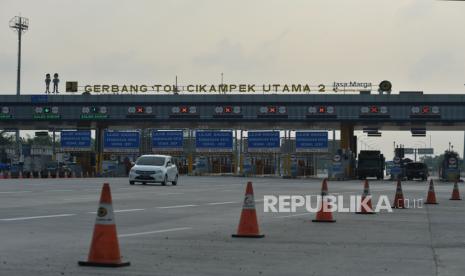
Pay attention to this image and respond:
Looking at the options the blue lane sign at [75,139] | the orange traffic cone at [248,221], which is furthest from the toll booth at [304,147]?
the orange traffic cone at [248,221]

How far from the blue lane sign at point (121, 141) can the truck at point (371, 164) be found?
66.9 feet

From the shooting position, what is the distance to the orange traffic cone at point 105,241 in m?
9.77

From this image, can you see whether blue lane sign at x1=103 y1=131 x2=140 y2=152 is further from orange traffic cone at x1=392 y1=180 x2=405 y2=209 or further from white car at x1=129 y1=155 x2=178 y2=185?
orange traffic cone at x1=392 y1=180 x2=405 y2=209

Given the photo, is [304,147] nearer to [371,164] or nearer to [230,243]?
[371,164]

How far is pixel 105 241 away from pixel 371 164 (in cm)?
6932

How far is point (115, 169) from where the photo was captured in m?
74.7

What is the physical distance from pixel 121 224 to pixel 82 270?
722 cm

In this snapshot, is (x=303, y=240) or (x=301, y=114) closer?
(x=303, y=240)

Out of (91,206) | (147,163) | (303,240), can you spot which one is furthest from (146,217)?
(147,163)

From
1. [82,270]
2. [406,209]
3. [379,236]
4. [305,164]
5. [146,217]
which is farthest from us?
[305,164]

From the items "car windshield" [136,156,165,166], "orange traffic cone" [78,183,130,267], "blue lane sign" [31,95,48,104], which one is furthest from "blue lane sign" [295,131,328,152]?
"orange traffic cone" [78,183,130,267]

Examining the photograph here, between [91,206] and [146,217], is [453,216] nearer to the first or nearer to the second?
[146,217]

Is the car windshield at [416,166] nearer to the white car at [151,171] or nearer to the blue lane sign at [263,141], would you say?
the blue lane sign at [263,141]

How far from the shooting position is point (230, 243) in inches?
519
